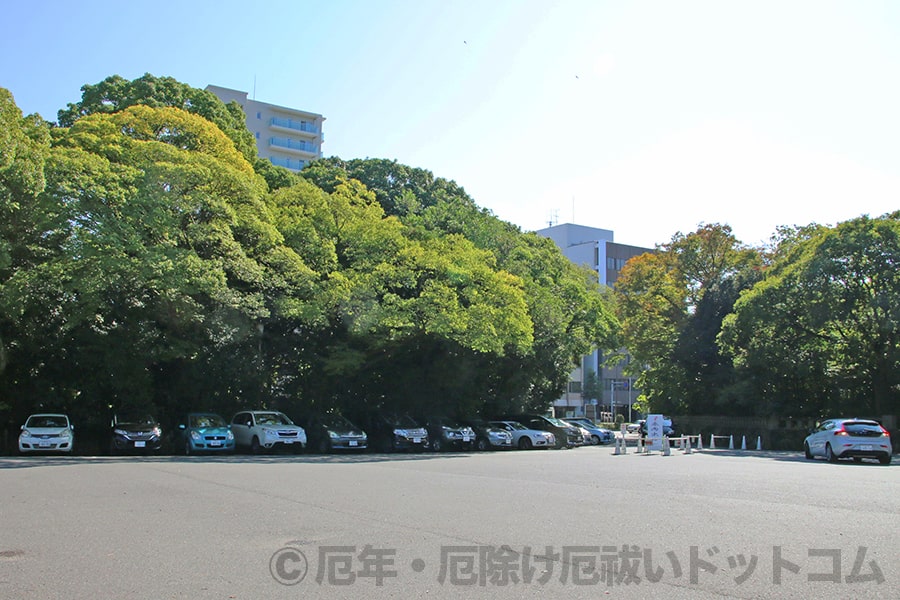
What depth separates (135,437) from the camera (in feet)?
87.7

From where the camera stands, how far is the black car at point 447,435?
33188 millimetres

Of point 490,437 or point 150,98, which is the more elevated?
point 150,98

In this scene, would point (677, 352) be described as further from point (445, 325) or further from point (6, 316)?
point (6, 316)

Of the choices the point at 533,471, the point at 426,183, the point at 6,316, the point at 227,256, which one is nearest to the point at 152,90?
the point at 227,256

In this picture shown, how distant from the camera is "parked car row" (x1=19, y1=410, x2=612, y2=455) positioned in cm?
2658

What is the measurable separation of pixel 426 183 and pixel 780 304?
21241mm

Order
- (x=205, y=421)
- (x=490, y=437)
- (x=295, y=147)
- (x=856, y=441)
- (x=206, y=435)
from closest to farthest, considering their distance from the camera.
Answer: (x=856, y=441) < (x=206, y=435) < (x=205, y=421) < (x=490, y=437) < (x=295, y=147)

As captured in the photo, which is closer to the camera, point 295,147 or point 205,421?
point 205,421

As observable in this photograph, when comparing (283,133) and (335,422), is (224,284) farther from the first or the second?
(283,133)

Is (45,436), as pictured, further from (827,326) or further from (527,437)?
(827,326)

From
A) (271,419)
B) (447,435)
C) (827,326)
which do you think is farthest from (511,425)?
(827,326)

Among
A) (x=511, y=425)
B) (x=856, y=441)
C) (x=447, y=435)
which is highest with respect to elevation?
(x=856, y=441)

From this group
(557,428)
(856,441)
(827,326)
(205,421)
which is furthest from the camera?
(557,428)

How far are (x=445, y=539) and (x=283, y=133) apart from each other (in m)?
84.9
